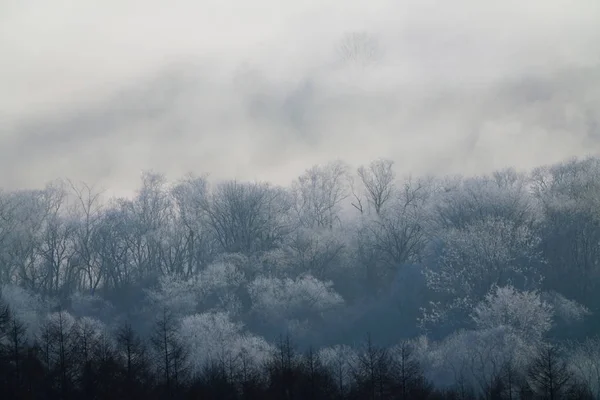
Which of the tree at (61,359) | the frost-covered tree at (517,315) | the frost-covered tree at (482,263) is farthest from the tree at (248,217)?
the tree at (61,359)

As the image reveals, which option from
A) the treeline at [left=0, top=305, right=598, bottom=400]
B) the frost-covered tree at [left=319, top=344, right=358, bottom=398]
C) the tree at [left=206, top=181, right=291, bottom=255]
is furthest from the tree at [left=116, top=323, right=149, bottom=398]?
the tree at [left=206, top=181, right=291, bottom=255]

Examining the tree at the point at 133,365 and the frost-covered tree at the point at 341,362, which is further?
the frost-covered tree at the point at 341,362

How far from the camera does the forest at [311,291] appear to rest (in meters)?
66.1

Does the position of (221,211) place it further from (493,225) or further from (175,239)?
(493,225)

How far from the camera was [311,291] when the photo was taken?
329 ft

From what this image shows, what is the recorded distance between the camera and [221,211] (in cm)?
11544

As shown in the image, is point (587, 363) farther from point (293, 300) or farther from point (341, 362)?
point (293, 300)

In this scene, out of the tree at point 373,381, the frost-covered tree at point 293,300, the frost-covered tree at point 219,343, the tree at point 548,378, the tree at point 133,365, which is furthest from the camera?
the frost-covered tree at point 293,300

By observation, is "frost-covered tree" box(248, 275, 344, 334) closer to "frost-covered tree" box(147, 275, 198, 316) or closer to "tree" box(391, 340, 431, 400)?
"frost-covered tree" box(147, 275, 198, 316)

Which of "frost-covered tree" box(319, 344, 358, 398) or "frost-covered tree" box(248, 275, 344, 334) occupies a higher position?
"frost-covered tree" box(248, 275, 344, 334)

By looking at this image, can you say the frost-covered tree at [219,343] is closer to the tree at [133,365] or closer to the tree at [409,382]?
the tree at [133,365]

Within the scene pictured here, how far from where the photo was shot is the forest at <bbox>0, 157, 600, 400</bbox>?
66.1 meters

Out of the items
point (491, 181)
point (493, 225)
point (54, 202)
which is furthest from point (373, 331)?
point (54, 202)

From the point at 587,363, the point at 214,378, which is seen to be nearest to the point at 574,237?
the point at 587,363
